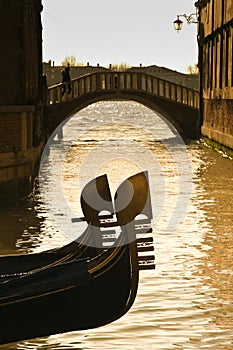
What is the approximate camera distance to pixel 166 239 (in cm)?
838

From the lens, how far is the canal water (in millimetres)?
5246

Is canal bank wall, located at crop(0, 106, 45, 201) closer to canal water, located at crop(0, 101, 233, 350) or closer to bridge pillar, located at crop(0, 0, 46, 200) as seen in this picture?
bridge pillar, located at crop(0, 0, 46, 200)

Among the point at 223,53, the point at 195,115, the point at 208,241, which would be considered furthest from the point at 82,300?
the point at 195,115

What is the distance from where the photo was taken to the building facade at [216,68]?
18.3m

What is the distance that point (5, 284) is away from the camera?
438cm

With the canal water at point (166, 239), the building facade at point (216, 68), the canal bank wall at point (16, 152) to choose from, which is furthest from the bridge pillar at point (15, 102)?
the building facade at point (216, 68)

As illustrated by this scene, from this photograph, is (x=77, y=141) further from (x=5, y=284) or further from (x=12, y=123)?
(x=5, y=284)

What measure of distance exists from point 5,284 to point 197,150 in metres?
15.9

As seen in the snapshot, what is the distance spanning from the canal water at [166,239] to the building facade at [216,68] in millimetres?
1161

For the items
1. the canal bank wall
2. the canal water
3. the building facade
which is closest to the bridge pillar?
the canal bank wall

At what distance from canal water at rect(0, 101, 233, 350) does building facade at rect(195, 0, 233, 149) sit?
1161 mm

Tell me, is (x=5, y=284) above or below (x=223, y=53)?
below

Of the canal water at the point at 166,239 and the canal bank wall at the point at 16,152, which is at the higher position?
the canal bank wall at the point at 16,152

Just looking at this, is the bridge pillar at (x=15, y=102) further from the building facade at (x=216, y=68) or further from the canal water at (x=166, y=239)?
the building facade at (x=216, y=68)
